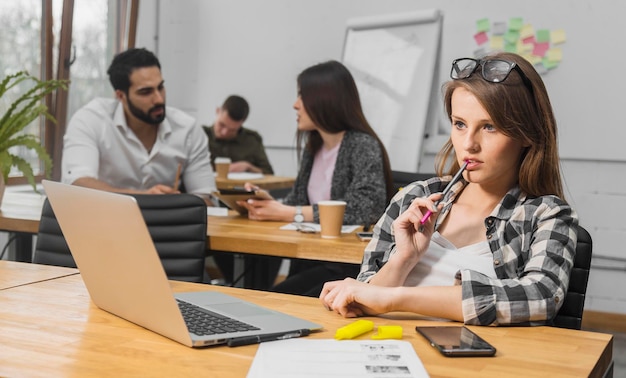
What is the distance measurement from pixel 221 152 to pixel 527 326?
13.1 feet

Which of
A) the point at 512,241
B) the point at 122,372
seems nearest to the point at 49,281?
the point at 122,372

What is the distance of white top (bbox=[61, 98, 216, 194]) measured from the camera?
3.23 m

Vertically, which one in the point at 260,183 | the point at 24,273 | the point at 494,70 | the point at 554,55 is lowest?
the point at 260,183

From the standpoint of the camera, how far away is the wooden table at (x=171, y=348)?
1072 millimetres

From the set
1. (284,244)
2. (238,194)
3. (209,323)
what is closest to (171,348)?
(209,323)

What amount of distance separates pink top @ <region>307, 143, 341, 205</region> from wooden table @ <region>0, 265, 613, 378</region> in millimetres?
1632

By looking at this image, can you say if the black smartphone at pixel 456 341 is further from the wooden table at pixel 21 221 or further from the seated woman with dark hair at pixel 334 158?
the wooden table at pixel 21 221

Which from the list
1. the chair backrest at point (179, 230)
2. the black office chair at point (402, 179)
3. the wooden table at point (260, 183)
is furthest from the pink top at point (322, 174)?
the wooden table at point (260, 183)

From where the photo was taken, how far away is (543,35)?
4.34 metres

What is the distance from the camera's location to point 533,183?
62.2 inches

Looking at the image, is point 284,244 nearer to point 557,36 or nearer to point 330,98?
point 330,98

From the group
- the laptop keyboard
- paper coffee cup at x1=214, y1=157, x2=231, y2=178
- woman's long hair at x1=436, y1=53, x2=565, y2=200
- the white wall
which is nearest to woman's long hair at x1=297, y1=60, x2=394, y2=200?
paper coffee cup at x1=214, y1=157, x2=231, y2=178

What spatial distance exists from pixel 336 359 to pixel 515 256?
56 cm

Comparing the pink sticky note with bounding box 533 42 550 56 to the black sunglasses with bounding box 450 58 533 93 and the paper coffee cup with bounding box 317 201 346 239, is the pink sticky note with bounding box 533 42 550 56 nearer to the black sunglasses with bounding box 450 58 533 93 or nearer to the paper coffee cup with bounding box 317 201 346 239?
the paper coffee cup with bounding box 317 201 346 239
